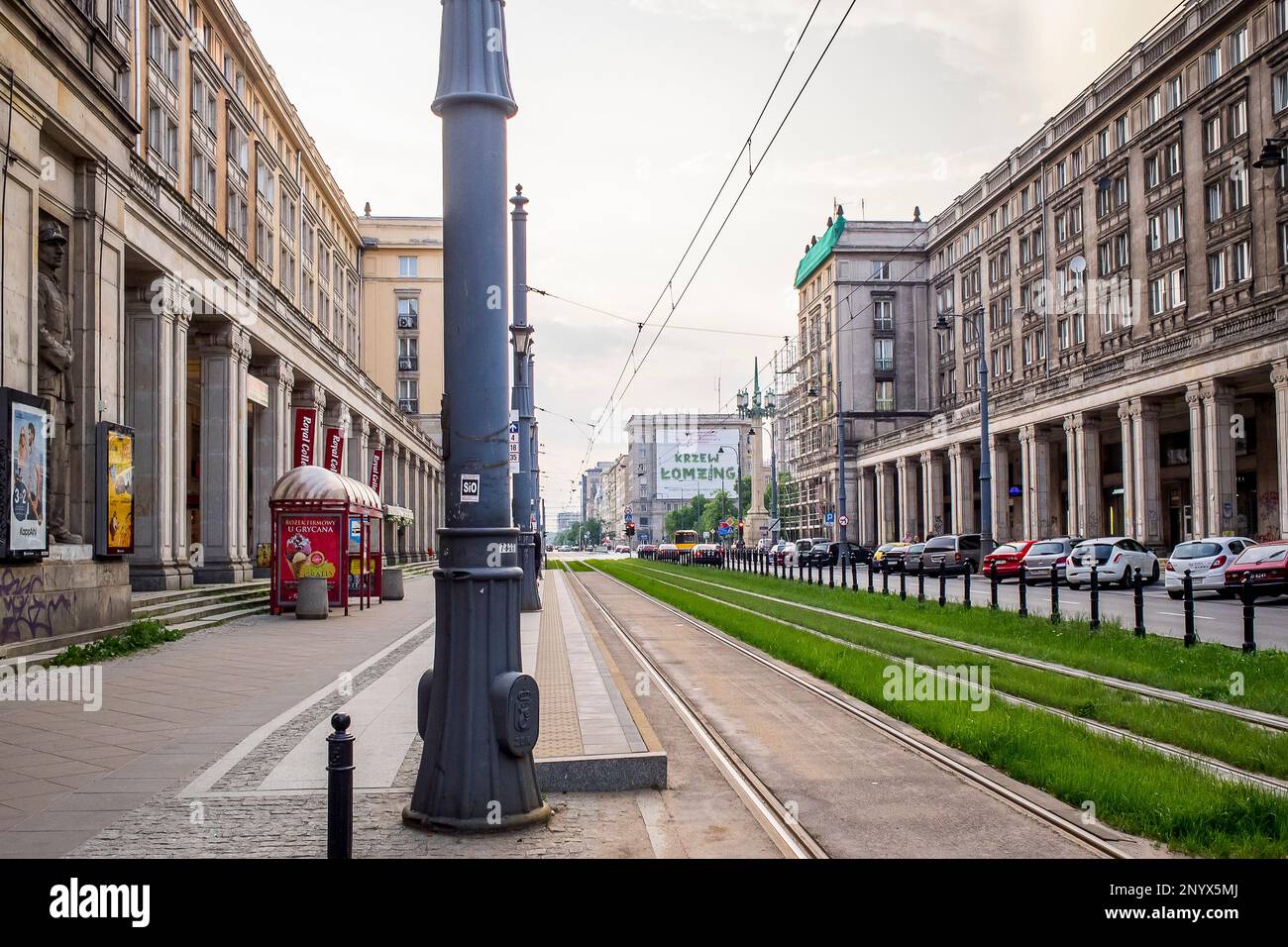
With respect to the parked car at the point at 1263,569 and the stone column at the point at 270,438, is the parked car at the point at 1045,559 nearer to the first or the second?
the parked car at the point at 1263,569

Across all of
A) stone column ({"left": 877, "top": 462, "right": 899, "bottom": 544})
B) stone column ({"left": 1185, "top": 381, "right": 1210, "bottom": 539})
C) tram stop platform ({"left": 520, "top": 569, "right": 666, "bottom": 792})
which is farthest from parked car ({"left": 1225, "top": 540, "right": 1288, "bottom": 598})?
stone column ({"left": 877, "top": 462, "right": 899, "bottom": 544})

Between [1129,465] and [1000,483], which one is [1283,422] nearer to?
[1129,465]

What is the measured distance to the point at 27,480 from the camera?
13.7m

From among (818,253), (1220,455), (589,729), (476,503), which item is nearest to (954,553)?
(1220,455)

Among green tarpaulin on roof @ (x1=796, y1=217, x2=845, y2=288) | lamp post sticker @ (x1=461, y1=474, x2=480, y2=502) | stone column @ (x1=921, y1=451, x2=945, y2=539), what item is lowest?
lamp post sticker @ (x1=461, y1=474, x2=480, y2=502)

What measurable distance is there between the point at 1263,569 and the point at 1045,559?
11.5 m

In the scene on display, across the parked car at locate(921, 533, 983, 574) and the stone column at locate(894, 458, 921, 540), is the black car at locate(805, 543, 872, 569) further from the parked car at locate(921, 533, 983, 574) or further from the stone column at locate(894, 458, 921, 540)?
the stone column at locate(894, 458, 921, 540)

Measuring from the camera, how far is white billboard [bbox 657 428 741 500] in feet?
506

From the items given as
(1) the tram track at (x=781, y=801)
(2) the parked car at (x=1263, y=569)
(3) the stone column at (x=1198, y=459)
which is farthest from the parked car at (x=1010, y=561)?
(1) the tram track at (x=781, y=801)

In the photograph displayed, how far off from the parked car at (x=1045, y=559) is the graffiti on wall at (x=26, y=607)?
2889 cm

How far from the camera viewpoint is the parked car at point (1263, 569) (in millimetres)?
22781

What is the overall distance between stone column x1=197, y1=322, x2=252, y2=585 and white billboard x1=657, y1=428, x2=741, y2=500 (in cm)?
12669
